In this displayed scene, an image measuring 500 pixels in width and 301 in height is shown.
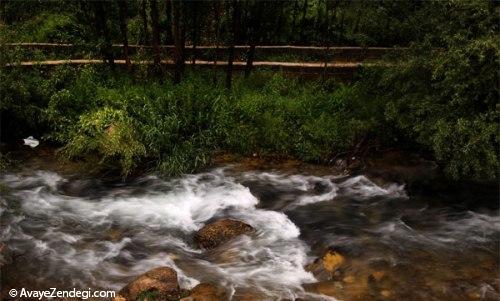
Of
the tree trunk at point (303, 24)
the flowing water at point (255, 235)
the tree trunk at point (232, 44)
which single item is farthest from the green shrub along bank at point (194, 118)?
the tree trunk at point (303, 24)

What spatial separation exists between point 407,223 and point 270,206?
11.1 feet

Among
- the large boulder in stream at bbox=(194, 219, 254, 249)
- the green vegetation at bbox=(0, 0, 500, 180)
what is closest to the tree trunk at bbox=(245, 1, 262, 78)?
the green vegetation at bbox=(0, 0, 500, 180)

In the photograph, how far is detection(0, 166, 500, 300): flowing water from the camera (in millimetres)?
9078

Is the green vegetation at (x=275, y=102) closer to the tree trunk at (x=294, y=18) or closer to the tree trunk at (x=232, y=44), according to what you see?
the tree trunk at (x=232, y=44)

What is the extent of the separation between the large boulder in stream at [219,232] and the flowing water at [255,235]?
226 millimetres

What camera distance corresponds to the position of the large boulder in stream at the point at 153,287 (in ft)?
27.0

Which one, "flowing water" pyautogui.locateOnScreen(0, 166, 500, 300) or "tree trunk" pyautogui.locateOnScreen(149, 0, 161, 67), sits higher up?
"tree trunk" pyautogui.locateOnScreen(149, 0, 161, 67)

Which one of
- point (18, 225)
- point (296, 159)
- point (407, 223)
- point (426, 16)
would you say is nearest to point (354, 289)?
point (407, 223)

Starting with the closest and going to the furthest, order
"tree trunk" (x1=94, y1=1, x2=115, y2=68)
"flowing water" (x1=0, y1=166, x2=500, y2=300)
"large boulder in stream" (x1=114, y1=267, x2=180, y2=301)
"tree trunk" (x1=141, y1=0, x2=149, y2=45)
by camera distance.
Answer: "large boulder in stream" (x1=114, y1=267, x2=180, y2=301), "flowing water" (x1=0, y1=166, x2=500, y2=300), "tree trunk" (x1=94, y1=1, x2=115, y2=68), "tree trunk" (x1=141, y1=0, x2=149, y2=45)

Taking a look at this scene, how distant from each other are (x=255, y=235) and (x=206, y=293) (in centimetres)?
236

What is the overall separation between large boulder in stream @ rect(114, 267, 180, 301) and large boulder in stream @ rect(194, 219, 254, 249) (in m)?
1.79

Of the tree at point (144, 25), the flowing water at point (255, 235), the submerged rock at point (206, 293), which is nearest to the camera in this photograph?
the submerged rock at point (206, 293)

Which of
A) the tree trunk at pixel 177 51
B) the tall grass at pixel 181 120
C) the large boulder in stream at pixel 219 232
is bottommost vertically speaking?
the large boulder in stream at pixel 219 232

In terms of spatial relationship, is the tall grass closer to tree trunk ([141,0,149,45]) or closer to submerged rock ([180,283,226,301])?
tree trunk ([141,0,149,45])
